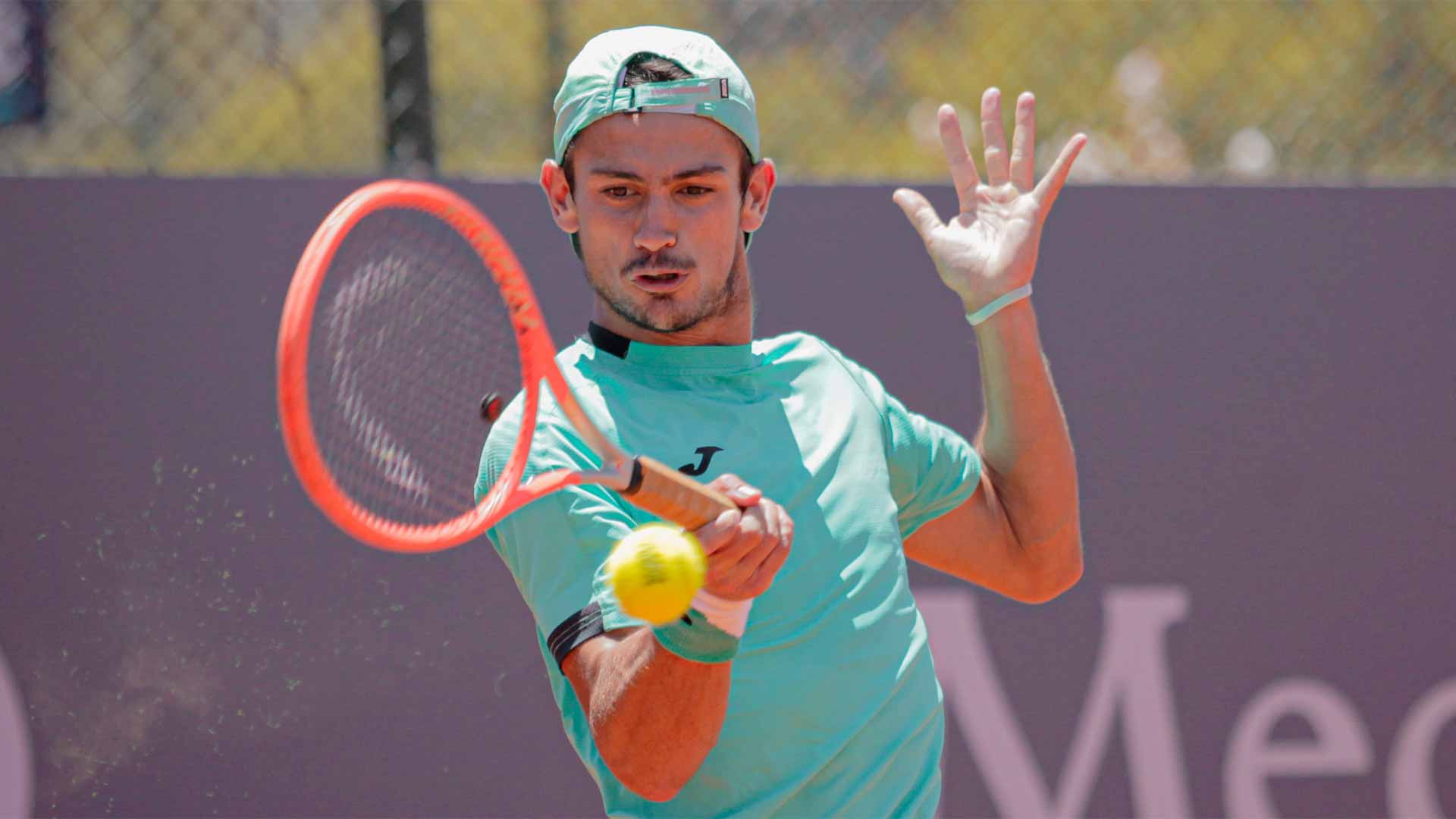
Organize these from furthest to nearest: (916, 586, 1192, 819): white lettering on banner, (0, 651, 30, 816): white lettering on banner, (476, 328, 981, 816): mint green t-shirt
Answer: (916, 586, 1192, 819): white lettering on banner
(0, 651, 30, 816): white lettering on banner
(476, 328, 981, 816): mint green t-shirt

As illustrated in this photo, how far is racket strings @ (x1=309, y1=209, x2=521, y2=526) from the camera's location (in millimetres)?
1982

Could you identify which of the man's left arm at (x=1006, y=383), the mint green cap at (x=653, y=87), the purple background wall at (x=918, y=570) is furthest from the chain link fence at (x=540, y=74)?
the mint green cap at (x=653, y=87)

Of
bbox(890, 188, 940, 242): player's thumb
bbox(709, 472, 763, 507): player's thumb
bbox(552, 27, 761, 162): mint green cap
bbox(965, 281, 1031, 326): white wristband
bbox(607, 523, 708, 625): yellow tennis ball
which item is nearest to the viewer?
bbox(607, 523, 708, 625): yellow tennis ball

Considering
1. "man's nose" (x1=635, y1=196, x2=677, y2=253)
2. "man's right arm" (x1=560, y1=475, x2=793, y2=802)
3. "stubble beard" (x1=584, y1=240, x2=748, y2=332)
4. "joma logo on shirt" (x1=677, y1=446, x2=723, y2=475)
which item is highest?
"man's nose" (x1=635, y1=196, x2=677, y2=253)

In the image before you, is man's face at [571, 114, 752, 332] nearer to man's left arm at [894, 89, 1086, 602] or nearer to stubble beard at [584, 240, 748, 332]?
stubble beard at [584, 240, 748, 332]

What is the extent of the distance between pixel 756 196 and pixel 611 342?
0.30 m

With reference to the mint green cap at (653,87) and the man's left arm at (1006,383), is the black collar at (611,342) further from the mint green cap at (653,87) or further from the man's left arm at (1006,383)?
the man's left arm at (1006,383)

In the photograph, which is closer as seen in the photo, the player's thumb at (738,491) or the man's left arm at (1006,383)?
the player's thumb at (738,491)

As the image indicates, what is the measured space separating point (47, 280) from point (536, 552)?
1915 mm

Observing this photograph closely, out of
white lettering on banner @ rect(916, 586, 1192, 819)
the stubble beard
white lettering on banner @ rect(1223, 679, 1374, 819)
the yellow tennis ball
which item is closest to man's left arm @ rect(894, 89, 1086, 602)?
the stubble beard

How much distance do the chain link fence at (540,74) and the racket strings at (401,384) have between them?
3.41 feet

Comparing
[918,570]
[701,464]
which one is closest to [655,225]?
[701,464]

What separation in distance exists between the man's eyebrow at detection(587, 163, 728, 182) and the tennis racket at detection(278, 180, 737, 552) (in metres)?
0.15

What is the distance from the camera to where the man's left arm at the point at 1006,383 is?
7.11 ft
